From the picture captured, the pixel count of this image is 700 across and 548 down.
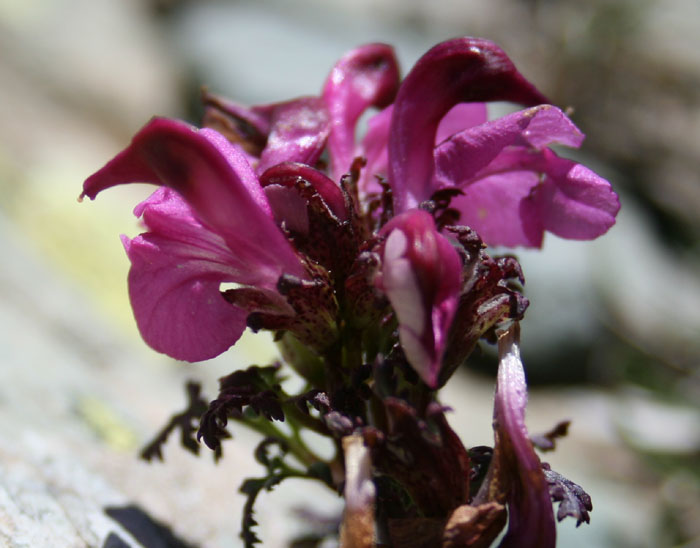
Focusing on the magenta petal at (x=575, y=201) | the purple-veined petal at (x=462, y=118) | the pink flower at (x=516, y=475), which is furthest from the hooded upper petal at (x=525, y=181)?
the pink flower at (x=516, y=475)

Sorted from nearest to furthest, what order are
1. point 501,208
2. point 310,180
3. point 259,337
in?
point 310,180, point 501,208, point 259,337

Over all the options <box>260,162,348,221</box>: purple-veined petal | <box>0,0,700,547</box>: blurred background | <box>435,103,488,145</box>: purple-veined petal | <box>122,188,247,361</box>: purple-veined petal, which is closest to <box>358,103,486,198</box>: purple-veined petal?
<box>435,103,488,145</box>: purple-veined petal

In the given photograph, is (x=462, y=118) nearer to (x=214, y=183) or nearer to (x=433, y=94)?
(x=433, y=94)

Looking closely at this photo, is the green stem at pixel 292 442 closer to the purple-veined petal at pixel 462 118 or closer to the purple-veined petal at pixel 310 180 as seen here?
the purple-veined petal at pixel 310 180

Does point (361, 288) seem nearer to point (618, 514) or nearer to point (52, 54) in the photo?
point (618, 514)

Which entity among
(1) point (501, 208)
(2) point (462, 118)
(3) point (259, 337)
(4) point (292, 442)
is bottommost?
(3) point (259, 337)

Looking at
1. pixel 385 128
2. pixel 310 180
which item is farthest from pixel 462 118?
pixel 310 180

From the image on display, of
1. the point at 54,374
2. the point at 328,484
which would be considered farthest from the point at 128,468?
the point at 328,484
